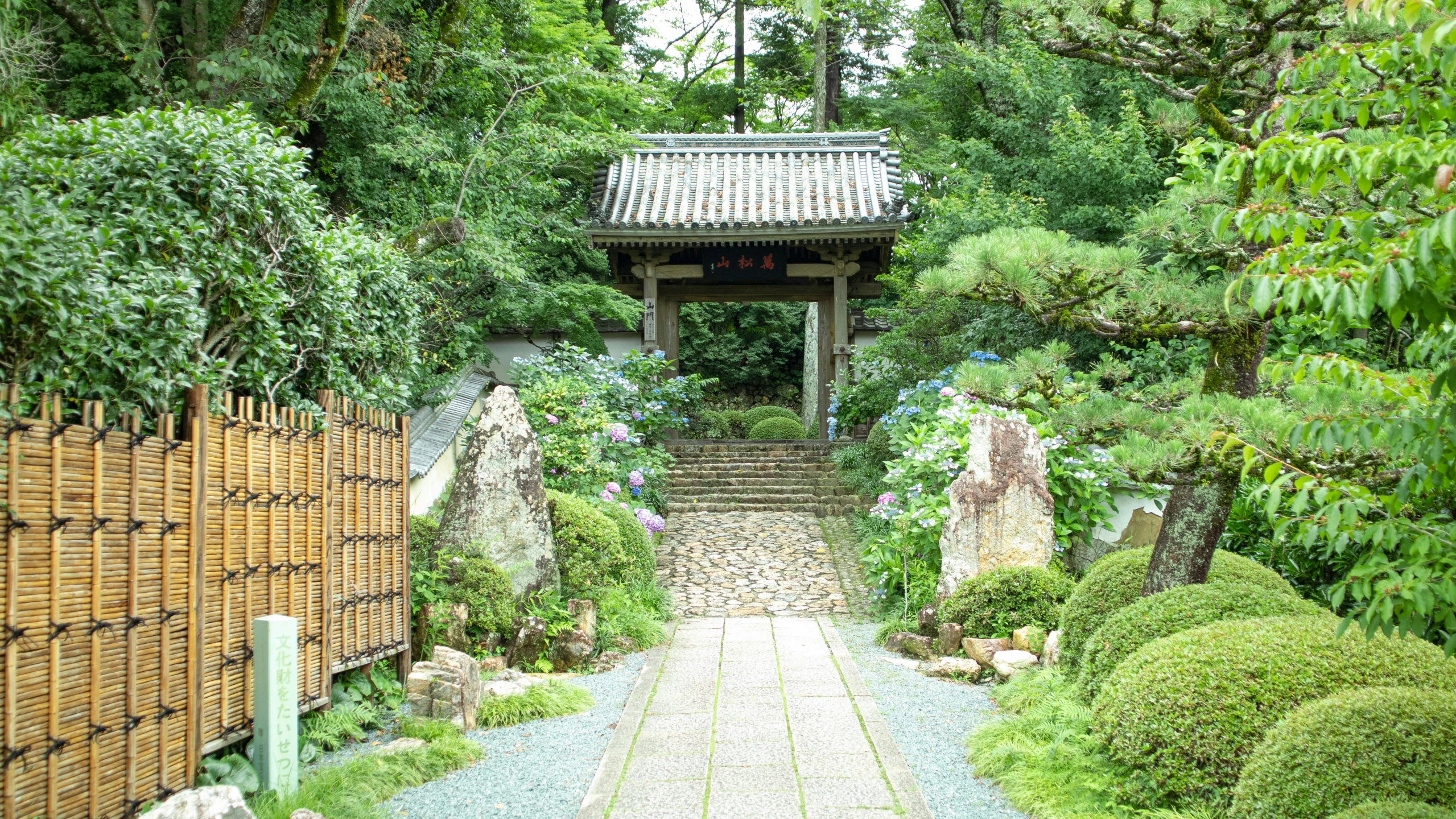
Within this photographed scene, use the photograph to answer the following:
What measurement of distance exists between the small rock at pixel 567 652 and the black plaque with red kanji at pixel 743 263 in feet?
27.8

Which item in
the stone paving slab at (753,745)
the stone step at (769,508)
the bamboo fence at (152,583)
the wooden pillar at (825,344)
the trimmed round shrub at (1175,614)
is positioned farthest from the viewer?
the wooden pillar at (825,344)

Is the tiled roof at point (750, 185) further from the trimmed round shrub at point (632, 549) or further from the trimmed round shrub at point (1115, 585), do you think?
the trimmed round shrub at point (1115, 585)

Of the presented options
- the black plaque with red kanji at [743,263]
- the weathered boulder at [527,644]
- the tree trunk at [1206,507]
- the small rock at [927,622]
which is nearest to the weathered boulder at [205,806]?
the weathered boulder at [527,644]

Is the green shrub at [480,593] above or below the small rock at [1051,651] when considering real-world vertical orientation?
above

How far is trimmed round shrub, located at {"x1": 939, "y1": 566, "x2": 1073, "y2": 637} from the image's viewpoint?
606cm

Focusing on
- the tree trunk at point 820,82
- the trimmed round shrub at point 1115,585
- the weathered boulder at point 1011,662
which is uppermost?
the tree trunk at point 820,82

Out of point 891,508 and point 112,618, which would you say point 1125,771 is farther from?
point 891,508

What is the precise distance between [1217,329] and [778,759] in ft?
9.06

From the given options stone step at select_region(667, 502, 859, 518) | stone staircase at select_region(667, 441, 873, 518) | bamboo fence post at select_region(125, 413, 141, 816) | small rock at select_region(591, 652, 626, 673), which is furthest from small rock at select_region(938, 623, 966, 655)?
stone step at select_region(667, 502, 859, 518)

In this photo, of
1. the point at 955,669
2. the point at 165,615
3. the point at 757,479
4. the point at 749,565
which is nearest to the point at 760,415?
the point at 757,479

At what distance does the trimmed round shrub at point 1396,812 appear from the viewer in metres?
2.46

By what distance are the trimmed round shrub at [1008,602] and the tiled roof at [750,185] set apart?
A: 7158mm

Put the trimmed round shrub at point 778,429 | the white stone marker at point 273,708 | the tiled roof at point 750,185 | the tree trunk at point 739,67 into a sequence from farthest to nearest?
the tree trunk at point 739,67
the trimmed round shrub at point 778,429
the tiled roof at point 750,185
the white stone marker at point 273,708

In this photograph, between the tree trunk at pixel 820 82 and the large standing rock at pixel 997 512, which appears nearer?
the large standing rock at pixel 997 512
